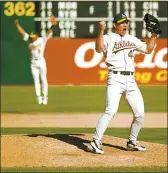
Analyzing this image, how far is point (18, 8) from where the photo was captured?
27625 millimetres

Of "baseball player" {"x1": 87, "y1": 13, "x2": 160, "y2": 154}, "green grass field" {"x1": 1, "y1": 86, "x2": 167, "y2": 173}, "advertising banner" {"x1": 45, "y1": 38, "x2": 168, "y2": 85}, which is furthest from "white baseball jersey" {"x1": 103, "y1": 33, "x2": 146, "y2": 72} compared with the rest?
"advertising banner" {"x1": 45, "y1": 38, "x2": 168, "y2": 85}

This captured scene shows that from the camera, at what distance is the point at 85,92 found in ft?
82.4

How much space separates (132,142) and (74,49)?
17.7m

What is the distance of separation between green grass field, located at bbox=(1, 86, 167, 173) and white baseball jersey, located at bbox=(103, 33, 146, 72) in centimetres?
156

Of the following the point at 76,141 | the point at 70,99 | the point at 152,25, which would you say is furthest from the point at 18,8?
the point at 152,25

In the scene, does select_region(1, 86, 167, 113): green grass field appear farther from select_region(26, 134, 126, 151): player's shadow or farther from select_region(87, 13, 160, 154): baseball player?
select_region(87, 13, 160, 154): baseball player

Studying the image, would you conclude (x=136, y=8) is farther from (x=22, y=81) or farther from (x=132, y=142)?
(x=132, y=142)

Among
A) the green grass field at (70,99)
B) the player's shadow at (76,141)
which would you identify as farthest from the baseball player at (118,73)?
the green grass field at (70,99)

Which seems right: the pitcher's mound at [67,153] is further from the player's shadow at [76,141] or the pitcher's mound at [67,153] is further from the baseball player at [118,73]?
the baseball player at [118,73]

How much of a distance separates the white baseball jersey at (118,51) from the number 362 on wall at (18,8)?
17.5 meters

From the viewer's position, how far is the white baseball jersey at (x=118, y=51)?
10.2 metres

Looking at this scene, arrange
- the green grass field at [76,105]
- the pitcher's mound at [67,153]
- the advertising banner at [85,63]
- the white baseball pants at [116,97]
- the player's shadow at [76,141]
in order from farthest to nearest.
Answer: the advertising banner at [85,63], the player's shadow at [76,141], the white baseball pants at [116,97], the pitcher's mound at [67,153], the green grass field at [76,105]

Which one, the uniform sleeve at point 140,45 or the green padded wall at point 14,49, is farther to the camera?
the green padded wall at point 14,49

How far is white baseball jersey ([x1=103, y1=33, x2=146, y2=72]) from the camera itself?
400 inches
